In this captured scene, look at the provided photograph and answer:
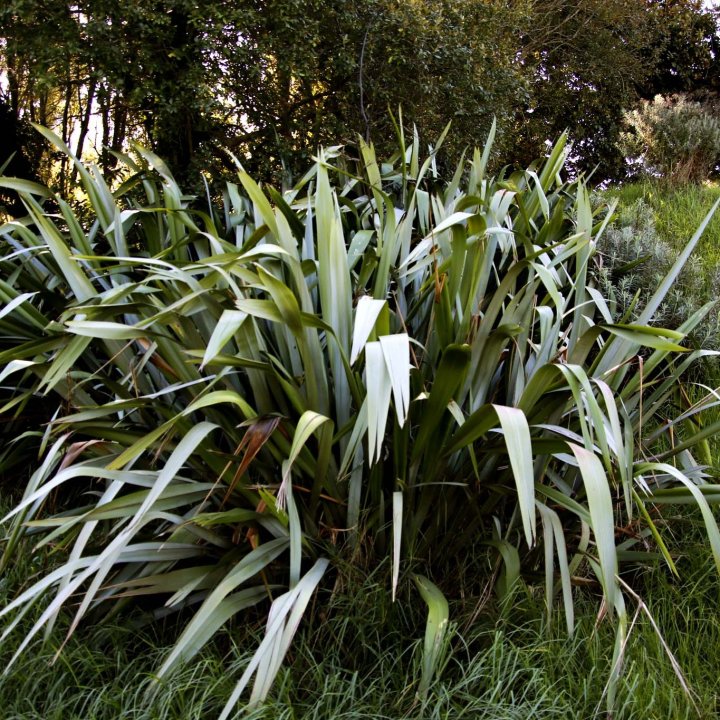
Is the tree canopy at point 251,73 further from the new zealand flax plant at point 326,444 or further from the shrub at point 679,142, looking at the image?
the new zealand flax plant at point 326,444

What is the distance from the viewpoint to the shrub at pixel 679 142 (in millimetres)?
5977

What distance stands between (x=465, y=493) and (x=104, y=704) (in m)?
1.05

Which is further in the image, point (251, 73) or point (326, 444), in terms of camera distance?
point (251, 73)

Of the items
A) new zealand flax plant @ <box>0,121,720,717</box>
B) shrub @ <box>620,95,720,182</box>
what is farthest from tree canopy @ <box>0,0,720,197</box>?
new zealand flax plant @ <box>0,121,720,717</box>

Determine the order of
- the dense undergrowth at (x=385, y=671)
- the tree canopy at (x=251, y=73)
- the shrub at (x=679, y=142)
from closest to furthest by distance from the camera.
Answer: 1. the dense undergrowth at (x=385, y=671)
2. the tree canopy at (x=251, y=73)
3. the shrub at (x=679, y=142)

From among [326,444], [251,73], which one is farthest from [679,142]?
[326,444]

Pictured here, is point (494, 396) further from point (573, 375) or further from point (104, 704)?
point (104, 704)

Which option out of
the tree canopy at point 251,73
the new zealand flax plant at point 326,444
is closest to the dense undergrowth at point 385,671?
the new zealand flax plant at point 326,444

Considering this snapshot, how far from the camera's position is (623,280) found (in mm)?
3305

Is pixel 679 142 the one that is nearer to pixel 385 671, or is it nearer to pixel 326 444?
pixel 326 444

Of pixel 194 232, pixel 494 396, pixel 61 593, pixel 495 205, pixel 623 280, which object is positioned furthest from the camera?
pixel 623 280

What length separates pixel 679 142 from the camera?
600cm

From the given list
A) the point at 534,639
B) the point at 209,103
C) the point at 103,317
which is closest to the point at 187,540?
the point at 103,317

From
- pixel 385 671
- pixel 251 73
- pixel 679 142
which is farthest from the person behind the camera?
pixel 679 142
